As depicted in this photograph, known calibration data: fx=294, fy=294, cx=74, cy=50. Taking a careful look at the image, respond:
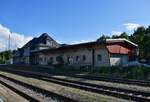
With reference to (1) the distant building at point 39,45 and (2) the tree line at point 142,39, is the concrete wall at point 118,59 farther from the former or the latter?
(1) the distant building at point 39,45

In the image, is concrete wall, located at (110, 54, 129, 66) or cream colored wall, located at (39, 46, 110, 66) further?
cream colored wall, located at (39, 46, 110, 66)

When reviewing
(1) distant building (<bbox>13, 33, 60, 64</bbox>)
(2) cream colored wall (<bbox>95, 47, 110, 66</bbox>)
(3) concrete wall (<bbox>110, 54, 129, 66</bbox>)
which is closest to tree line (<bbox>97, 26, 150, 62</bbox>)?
(3) concrete wall (<bbox>110, 54, 129, 66</bbox>)

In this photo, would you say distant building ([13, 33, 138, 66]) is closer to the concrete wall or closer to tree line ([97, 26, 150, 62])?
the concrete wall

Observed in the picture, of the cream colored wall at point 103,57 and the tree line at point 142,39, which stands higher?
the tree line at point 142,39

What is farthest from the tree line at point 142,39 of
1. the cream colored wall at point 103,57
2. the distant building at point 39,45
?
the distant building at point 39,45

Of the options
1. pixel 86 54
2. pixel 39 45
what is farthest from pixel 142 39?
pixel 39 45

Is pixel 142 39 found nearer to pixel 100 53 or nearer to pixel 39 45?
pixel 100 53

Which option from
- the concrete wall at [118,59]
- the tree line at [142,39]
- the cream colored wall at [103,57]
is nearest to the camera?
the cream colored wall at [103,57]

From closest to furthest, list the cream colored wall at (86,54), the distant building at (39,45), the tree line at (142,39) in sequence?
the cream colored wall at (86,54)
the tree line at (142,39)
the distant building at (39,45)

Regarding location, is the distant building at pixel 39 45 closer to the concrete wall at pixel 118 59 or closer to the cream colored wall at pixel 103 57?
the cream colored wall at pixel 103 57

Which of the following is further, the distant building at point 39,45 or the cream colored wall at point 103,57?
the distant building at point 39,45

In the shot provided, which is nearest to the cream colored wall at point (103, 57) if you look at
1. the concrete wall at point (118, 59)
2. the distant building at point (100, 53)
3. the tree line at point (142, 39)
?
the distant building at point (100, 53)

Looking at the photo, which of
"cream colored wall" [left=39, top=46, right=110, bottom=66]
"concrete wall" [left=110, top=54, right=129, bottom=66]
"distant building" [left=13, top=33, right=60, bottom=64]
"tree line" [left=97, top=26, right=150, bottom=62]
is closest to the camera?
"concrete wall" [left=110, top=54, right=129, bottom=66]

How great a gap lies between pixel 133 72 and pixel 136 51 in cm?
1634
